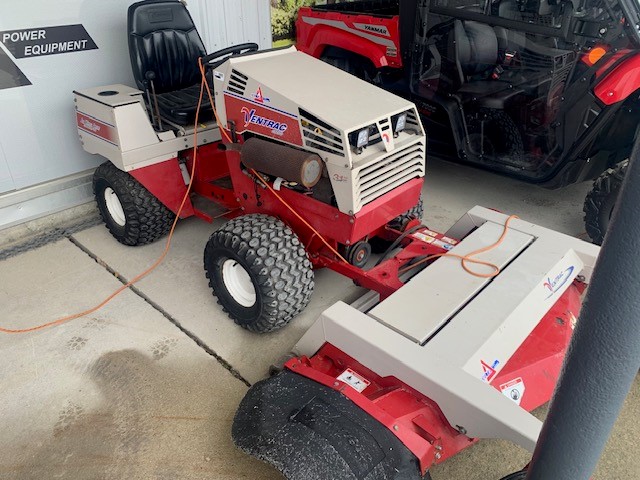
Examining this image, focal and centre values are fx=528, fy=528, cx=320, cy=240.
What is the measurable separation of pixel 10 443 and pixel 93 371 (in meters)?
0.40

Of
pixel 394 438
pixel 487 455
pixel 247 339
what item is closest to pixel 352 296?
pixel 247 339

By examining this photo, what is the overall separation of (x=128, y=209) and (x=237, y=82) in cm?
103

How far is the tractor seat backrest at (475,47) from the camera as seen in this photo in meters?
3.00

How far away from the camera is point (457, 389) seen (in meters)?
1.56

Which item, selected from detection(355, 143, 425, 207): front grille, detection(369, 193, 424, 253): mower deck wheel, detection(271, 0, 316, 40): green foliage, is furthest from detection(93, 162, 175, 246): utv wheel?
detection(271, 0, 316, 40): green foliage

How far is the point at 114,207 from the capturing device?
3.15 metres

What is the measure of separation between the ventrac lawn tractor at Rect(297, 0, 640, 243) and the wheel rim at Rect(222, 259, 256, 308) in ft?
5.49

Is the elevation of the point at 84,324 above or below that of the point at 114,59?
below

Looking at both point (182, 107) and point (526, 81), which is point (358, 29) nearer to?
point (526, 81)

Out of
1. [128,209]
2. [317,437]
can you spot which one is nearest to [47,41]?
[128,209]

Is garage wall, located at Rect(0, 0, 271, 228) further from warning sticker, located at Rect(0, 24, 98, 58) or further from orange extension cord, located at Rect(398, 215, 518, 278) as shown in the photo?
orange extension cord, located at Rect(398, 215, 518, 278)

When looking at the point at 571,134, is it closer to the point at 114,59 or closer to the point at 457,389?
the point at 457,389

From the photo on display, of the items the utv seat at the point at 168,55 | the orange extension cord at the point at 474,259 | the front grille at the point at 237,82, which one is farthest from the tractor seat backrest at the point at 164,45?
the orange extension cord at the point at 474,259

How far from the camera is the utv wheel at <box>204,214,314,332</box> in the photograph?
2.18 metres
